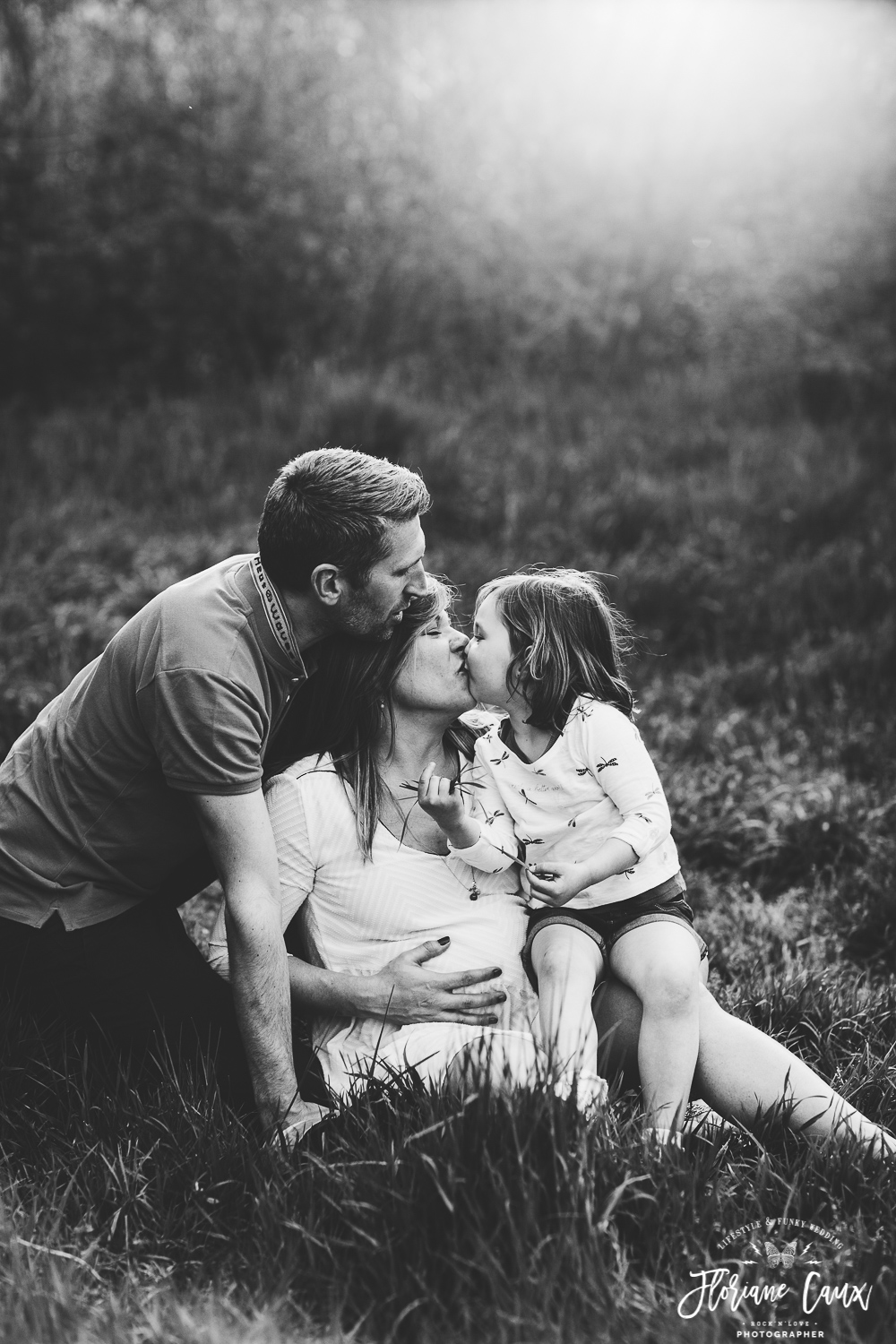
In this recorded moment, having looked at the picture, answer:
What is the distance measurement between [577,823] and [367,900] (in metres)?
0.62

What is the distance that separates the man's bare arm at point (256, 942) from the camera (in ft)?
9.04

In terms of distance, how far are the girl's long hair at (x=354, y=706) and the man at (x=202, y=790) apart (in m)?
0.06

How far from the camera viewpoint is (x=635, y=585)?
248 inches

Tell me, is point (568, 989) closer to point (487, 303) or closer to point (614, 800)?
point (614, 800)

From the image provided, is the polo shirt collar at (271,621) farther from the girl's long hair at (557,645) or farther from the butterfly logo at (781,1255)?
the butterfly logo at (781,1255)

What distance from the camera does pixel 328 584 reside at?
2.99m

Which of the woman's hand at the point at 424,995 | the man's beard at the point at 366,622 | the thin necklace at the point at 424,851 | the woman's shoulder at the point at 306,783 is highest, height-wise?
the man's beard at the point at 366,622

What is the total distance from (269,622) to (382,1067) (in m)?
1.15

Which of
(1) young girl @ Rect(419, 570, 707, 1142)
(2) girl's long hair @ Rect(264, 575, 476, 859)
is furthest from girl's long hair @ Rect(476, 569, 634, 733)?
(2) girl's long hair @ Rect(264, 575, 476, 859)

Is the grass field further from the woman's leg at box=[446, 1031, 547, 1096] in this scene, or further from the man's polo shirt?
the man's polo shirt

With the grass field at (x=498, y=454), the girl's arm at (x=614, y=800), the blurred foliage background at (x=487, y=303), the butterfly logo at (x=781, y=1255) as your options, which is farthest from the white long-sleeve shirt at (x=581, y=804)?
the blurred foliage background at (x=487, y=303)

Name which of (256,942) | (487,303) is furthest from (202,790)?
(487,303)

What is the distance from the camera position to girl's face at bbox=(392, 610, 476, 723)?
3.20 m

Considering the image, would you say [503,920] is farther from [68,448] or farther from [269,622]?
[68,448]
